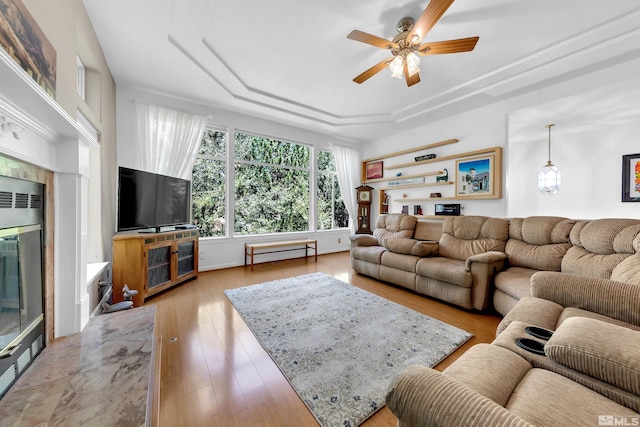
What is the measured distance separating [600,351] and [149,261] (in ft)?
11.7

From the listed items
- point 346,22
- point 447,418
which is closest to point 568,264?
point 447,418

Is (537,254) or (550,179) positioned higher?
(550,179)

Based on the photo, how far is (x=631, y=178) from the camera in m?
3.58

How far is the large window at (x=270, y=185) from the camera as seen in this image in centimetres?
434

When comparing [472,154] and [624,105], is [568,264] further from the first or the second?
[624,105]

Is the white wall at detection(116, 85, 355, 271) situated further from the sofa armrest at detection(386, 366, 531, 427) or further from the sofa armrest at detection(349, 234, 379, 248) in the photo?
the sofa armrest at detection(386, 366, 531, 427)

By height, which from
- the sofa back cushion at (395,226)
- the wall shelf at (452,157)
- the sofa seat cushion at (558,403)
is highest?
the wall shelf at (452,157)

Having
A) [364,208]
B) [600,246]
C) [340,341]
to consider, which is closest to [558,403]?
[340,341]

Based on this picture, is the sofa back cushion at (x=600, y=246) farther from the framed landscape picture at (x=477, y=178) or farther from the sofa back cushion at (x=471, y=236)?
the framed landscape picture at (x=477, y=178)

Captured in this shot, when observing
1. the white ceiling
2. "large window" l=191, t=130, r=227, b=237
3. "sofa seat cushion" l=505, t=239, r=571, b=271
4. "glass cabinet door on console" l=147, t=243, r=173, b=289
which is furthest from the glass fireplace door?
"sofa seat cushion" l=505, t=239, r=571, b=271

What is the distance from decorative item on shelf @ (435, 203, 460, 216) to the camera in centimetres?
398

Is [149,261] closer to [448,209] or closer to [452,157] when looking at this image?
[448,209]

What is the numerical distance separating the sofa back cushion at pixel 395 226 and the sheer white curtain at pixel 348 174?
1304mm

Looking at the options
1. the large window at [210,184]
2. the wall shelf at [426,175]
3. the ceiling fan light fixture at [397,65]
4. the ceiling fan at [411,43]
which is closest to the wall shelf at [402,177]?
the wall shelf at [426,175]
